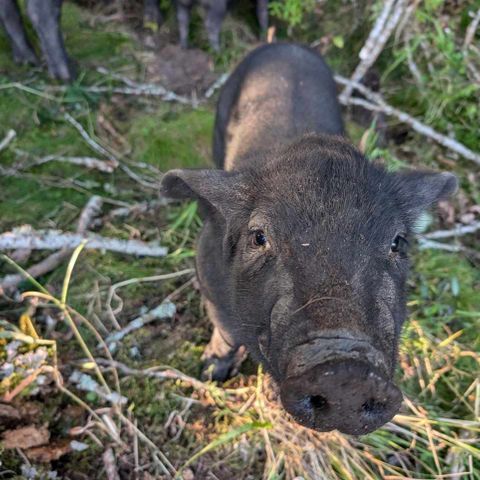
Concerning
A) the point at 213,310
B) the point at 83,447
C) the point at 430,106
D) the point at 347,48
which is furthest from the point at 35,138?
the point at 430,106

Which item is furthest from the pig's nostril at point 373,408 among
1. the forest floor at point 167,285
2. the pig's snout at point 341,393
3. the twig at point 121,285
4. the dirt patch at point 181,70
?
the dirt patch at point 181,70

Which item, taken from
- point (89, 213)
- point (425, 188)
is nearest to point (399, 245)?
point (425, 188)

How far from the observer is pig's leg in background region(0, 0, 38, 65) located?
528 centimetres

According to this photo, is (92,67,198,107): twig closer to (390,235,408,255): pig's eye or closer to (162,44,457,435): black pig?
(162,44,457,435): black pig

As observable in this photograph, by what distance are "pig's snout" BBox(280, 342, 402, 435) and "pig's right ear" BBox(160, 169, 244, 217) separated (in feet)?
4.05

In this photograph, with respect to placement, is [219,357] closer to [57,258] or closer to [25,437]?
[25,437]

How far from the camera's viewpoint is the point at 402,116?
18.8ft

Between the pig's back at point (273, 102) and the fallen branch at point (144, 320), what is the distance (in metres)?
1.21

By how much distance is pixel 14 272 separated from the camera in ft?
13.1

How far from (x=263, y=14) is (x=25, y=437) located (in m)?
5.33

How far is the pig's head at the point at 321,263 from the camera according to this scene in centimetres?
179

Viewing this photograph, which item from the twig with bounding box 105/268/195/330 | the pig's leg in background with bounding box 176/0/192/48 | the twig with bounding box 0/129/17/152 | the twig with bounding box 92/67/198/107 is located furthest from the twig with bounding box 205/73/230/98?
the twig with bounding box 105/268/195/330

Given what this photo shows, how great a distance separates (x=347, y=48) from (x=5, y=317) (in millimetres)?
4875

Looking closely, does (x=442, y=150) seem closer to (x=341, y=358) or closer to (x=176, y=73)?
(x=176, y=73)
